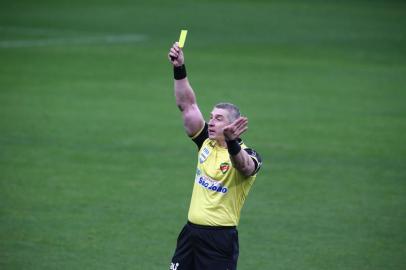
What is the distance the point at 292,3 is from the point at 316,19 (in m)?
5.53

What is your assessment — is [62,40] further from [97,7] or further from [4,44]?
[97,7]

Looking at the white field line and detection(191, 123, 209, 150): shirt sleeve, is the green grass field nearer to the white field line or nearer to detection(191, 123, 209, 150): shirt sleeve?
the white field line

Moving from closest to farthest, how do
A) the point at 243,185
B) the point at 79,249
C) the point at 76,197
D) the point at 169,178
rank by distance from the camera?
the point at 243,185 → the point at 79,249 → the point at 76,197 → the point at 169,178

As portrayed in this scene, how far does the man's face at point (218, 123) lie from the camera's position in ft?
26.6

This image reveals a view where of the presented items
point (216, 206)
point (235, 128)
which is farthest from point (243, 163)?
point (216, 206)

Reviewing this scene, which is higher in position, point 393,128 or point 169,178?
point 393,128

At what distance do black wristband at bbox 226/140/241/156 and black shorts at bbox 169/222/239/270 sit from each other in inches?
35.2

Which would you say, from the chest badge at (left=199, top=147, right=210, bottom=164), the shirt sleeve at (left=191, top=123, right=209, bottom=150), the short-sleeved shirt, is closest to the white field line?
the shirt sleeve at (left=191, top=123, right=209, bottom=150)

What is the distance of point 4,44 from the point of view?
2967cm

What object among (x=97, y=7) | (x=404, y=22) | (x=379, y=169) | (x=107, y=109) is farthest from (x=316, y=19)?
(x=379, y=169)

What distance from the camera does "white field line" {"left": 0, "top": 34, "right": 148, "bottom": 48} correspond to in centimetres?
3006

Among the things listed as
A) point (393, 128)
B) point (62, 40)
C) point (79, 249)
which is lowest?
point (79, 249)

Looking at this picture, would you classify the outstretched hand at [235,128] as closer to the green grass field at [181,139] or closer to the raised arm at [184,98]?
the raised arm at [184,98]

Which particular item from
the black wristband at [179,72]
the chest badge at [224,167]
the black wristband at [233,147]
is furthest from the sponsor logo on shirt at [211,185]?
the black wristband at [179,72]
